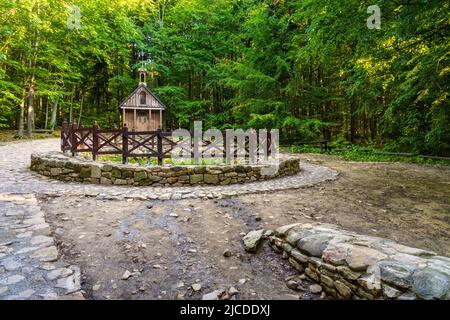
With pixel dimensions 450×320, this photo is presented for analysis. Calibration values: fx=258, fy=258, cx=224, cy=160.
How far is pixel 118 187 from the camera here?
757 cm

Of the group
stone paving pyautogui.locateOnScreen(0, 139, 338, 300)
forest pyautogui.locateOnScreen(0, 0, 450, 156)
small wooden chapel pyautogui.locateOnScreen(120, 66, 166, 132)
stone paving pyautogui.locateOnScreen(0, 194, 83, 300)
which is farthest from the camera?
small wooden chapel pyautogui.locateOnScreen(120, 66, 166, 132)

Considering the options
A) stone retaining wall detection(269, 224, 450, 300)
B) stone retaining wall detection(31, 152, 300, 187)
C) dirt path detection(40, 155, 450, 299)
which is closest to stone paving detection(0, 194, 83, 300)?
dirt path detection(40, 155, 450, 299)

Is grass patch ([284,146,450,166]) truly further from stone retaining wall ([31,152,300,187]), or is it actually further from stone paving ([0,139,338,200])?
stone retaining wall ([31,152,300,187])

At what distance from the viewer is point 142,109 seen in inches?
834

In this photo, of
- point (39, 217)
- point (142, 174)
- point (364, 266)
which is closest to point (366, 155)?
point (142, 174)

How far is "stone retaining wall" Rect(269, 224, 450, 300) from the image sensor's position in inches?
99.0

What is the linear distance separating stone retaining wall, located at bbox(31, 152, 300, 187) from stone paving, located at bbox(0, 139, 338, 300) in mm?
397

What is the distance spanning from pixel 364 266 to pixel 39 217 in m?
5.47

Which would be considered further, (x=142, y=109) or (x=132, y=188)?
(x=142, y=109)

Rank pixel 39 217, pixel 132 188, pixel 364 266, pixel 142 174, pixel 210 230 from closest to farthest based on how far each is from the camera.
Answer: pixel 364 266
pixel 210 230
pixel 39 217
pixel 132 188
pixel 142 174

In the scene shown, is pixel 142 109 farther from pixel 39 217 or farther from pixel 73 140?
pixel 39 217

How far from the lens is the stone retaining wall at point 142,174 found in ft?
25.9

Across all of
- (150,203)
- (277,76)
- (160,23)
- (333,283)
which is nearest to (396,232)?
(333,283)
